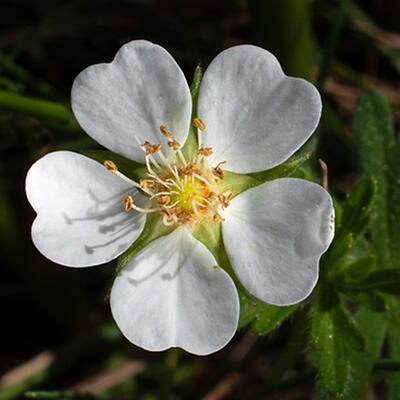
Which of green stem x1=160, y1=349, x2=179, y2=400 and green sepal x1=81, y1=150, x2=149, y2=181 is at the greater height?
green sepal x1=81, y1=150, x2=149, y2=181

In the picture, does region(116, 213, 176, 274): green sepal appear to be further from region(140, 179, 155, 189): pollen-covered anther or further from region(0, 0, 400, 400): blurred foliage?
region(140, 179, 155, 189): pollen-covered anther

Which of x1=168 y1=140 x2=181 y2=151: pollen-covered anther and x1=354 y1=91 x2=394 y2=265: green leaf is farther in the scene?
x1=354 y1=91 x2=394 y2=265: green leaf

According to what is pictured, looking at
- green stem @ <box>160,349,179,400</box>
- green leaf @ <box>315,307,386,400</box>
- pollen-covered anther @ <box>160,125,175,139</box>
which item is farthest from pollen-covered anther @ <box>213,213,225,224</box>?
green stem @ <box>160,349,179,400</box>

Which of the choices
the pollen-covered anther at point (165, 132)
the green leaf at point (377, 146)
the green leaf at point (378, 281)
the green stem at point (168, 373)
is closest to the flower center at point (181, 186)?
the pollen-covered anther at point (165, 132)

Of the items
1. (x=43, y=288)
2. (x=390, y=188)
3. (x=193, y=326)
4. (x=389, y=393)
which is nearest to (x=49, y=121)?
(x=43, y=288)

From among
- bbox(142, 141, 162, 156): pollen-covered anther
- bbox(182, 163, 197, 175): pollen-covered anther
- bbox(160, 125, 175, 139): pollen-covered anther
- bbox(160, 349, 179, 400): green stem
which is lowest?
bbox(160, 349, 179, 400): green stem

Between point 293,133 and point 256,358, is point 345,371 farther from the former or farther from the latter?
point 256,358
